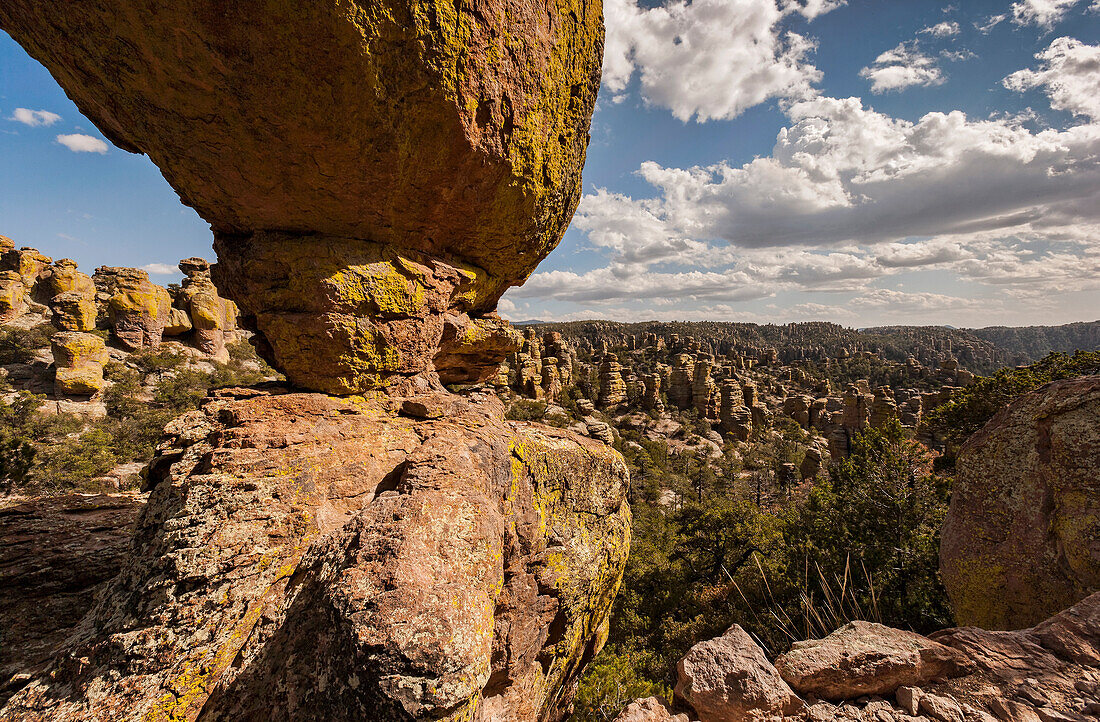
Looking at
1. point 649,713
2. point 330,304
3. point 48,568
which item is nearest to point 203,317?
point 48,568

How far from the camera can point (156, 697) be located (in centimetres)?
278

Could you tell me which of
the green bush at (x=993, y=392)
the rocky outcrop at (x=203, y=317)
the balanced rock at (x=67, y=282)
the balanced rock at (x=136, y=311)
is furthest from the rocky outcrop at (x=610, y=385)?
the balanced rock at (x=67, y=282)

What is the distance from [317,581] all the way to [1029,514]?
10.3m

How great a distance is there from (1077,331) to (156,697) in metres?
331

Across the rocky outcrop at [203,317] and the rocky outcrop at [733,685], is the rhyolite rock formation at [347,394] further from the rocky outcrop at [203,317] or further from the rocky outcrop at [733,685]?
the rocky outcrop at [203,317]

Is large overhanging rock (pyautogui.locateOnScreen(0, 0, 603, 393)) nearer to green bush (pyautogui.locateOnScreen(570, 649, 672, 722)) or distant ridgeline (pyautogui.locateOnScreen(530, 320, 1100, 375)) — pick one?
green bush (pyautogui.locateOnScreen(570, 649, 672, 722))

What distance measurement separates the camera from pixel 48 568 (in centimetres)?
445

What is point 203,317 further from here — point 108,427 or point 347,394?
point 347,394

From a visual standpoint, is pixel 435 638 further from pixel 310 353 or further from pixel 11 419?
pixel 11 419

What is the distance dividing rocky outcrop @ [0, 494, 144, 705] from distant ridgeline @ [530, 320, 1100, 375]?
3312 inches

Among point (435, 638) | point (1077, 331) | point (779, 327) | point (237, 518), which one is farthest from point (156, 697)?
point (1077, 331)

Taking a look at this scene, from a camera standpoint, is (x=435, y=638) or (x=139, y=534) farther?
(x=139, y=534)

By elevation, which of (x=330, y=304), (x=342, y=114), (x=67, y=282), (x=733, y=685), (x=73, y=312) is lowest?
(x=733, y=685)

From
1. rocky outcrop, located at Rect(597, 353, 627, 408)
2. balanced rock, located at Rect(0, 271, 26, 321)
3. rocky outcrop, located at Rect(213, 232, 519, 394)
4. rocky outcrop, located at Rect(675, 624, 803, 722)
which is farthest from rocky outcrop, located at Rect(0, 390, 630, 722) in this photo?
balanced rock, located at Rect(0, 271, 26, 321)
